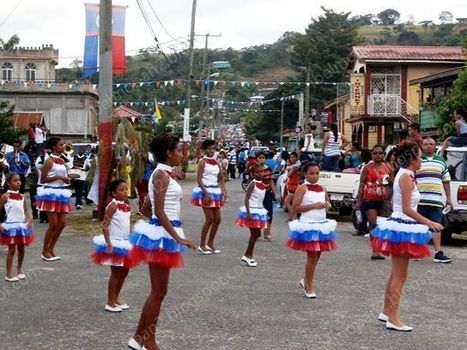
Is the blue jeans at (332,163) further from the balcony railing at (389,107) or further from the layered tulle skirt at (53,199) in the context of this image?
the balcony railing at (389,107)

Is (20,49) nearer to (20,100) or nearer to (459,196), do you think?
(20,100)

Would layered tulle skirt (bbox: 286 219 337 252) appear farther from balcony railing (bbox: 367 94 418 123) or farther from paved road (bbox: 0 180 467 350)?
balcony railing (bbox: 367 94 418 123)

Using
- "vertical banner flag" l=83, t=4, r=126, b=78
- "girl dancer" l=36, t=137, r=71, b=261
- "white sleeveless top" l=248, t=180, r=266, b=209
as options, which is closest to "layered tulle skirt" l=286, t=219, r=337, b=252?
"white sleeveless top" l=248, t=180, r=266, b=209

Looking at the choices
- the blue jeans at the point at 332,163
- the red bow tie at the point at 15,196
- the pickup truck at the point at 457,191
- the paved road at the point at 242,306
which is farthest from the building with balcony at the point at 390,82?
the red bow tie at the point at 15,196

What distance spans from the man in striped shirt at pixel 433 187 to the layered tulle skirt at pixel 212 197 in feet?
10.4


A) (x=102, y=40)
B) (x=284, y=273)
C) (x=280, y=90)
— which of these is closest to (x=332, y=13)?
(x=280, y=90)

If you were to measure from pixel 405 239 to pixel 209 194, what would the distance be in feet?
19.5

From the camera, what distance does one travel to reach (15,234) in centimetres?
1038

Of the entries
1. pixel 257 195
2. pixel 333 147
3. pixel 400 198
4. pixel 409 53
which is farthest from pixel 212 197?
pixel 409 53

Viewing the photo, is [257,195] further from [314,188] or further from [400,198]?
[400,198]

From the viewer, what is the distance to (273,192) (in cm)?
1577

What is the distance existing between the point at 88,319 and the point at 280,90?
243ft

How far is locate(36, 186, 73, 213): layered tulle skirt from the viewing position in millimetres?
12148

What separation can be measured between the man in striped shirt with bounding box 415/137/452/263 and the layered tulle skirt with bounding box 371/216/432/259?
4788 mm
